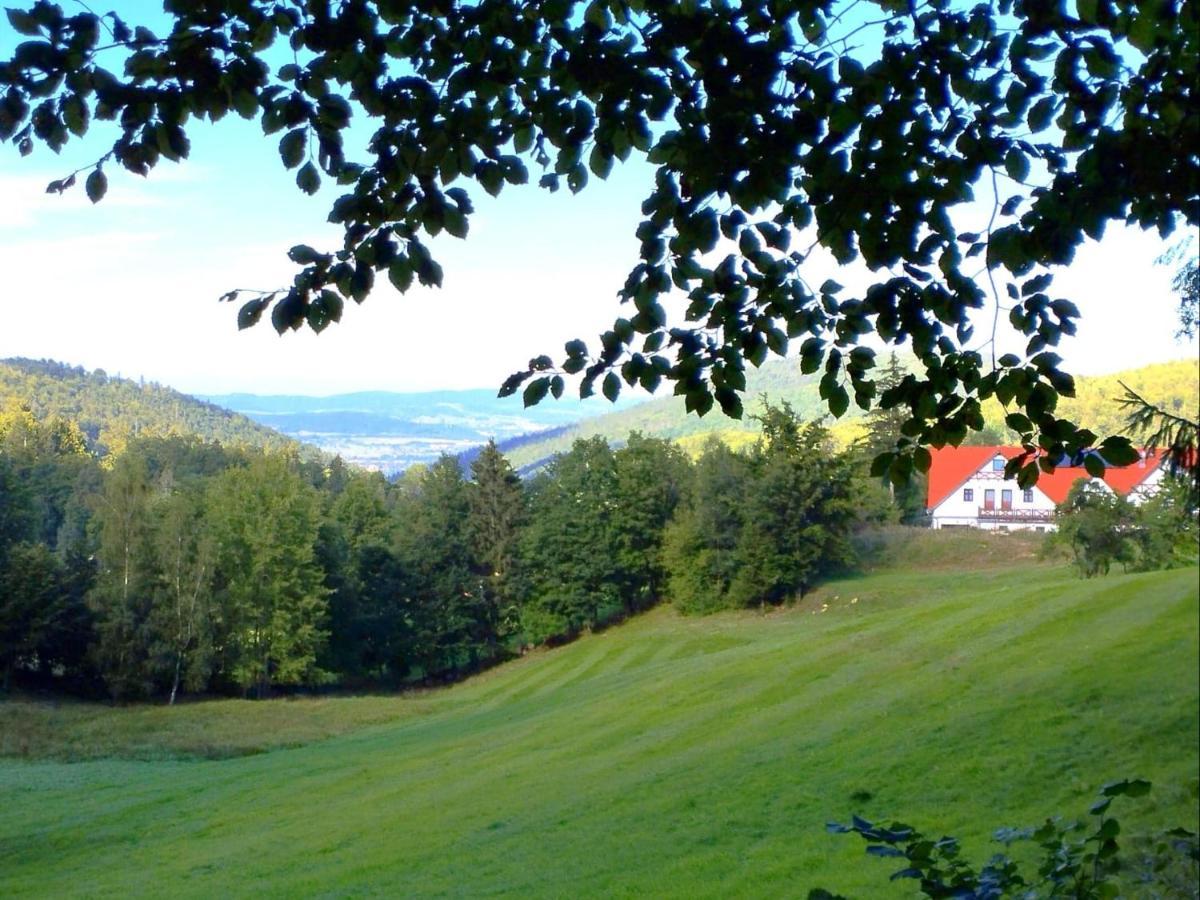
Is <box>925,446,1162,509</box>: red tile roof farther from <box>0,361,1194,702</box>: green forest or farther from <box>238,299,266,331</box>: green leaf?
<box>238,299,266,331</box>: green leaf

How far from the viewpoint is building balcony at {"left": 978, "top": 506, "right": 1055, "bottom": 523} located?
17516mm

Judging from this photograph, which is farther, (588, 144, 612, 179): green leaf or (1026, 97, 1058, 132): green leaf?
(588, 144, 612, 179): green leaf

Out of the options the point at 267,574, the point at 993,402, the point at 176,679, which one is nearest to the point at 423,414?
the point at 267,574

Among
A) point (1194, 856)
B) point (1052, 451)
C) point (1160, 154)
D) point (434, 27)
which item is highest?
point (434, 27)

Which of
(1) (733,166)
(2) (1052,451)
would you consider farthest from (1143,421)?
(1) (733,166)

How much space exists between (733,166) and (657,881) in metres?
7.55

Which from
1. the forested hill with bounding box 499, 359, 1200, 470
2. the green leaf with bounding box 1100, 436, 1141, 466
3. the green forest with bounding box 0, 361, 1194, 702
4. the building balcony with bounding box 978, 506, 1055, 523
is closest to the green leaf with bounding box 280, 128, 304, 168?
the forested hill with bounding box 499, 359, 1200, 470

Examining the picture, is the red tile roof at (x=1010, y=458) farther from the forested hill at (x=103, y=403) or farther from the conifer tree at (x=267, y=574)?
the conifer tree at (x=267, y=574)

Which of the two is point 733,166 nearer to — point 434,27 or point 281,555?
point 434,27

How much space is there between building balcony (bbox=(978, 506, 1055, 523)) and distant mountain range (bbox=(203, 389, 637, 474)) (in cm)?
4188

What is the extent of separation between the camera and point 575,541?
1748 inches

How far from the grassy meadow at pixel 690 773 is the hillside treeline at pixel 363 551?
4111 mm

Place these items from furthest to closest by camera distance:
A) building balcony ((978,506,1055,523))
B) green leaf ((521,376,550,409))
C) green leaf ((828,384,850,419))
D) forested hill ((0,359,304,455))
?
1. forested hill ((0,359,304,455))
2. building balcony ((978,506,1055,523))
3. green leaf ((828,384,850,419))
4. green leaf ((521,376,550,409))

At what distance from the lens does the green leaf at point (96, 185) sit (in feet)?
8.45
